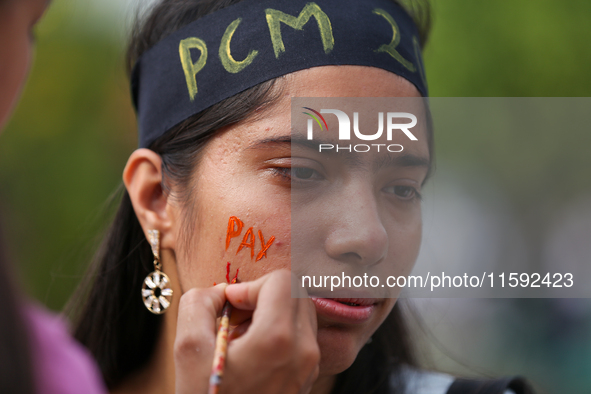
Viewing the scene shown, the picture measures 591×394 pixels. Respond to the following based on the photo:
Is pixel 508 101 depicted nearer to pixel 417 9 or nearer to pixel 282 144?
pixel 417 9

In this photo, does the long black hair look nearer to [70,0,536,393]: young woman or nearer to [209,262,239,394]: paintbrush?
[70,0,536,393]: young woman

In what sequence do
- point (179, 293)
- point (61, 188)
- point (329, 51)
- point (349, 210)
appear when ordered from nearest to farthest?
1. point (349, 210)
2. point (329, 51)
3. point (179, 293)
4. point (61, 188)

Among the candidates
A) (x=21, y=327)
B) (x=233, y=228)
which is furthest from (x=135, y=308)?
(x=21, y=327)

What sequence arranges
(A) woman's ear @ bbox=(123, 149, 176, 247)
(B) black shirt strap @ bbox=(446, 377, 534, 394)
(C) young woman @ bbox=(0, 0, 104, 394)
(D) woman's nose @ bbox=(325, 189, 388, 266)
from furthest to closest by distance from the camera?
(B) black shirt strap @ bbox=(446, 377, 534, 394), (A) woman's ear @ bbox=(123, 149, 176, 247), (D) woman's nose @ bbox=(325, 189, 388, 266), (C) young woman @ bbox=(0, 0, 104, 394)

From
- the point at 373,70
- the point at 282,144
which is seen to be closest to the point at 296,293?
the point at 282,144

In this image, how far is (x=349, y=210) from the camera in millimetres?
1392

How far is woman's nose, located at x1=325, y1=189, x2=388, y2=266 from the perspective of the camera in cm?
136

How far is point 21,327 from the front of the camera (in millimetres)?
626

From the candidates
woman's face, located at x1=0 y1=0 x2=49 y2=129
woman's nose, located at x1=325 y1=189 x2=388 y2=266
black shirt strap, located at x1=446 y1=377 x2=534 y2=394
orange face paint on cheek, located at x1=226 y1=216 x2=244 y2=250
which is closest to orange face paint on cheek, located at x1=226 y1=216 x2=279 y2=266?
orange face paint on cheek, located at x1=226 y1=216 x2=244 y2=250

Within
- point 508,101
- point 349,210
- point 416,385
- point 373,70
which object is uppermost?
point 508,101

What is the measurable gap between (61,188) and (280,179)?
7.07m

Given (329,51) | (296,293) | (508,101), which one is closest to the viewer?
(296,293)

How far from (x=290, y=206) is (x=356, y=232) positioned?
0.22 m

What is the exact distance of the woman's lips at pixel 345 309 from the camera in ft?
4.63
